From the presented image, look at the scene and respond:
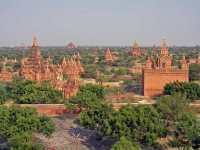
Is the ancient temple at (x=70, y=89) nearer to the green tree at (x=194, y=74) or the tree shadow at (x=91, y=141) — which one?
the tree shadow at (x=91, y=141)

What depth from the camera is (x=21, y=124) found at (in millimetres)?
16969

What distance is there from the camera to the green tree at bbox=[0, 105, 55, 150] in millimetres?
16016

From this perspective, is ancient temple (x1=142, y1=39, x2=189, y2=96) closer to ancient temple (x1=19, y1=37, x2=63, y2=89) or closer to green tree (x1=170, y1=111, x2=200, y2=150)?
ancient temple (x1=19, y1=37, x2=63, y2=89)

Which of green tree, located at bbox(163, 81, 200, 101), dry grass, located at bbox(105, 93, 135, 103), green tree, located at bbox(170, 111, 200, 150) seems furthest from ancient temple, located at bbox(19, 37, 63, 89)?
green tree, located at bbox(170, 111, 200, 150)

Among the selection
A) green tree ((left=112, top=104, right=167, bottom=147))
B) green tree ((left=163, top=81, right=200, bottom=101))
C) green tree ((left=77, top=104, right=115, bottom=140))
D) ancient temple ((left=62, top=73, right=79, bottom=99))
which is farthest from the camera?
ancient temple ((left=62, top=73, right=79, bottom=99))

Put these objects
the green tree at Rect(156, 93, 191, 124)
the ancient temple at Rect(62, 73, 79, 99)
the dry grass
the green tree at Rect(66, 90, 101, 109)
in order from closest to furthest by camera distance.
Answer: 1. the green tree at Rect(156, 93, 191, 124)
2. the green tree at Rect(66, 90, 101, 109)
3. the ancient temple at Rect(62, 73, 79, 99)
4. the dry grass

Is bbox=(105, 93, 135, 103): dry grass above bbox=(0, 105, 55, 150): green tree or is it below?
below

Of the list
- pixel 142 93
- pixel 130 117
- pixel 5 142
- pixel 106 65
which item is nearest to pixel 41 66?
pixel 142 93

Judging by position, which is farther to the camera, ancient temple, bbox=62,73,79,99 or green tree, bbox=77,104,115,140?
ancient temple, bbox=62,73,79,99

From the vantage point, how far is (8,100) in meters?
33.2

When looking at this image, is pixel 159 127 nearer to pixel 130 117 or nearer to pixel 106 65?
pixel 130 117

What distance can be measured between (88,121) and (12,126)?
470 cm

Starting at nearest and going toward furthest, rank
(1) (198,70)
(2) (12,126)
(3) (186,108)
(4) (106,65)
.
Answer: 1. (2) (12,126)
2. (3) (186,108)
3. (1) (198,70)
4. (4) (106,65)

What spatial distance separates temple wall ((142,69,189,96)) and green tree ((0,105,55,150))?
747 inches
